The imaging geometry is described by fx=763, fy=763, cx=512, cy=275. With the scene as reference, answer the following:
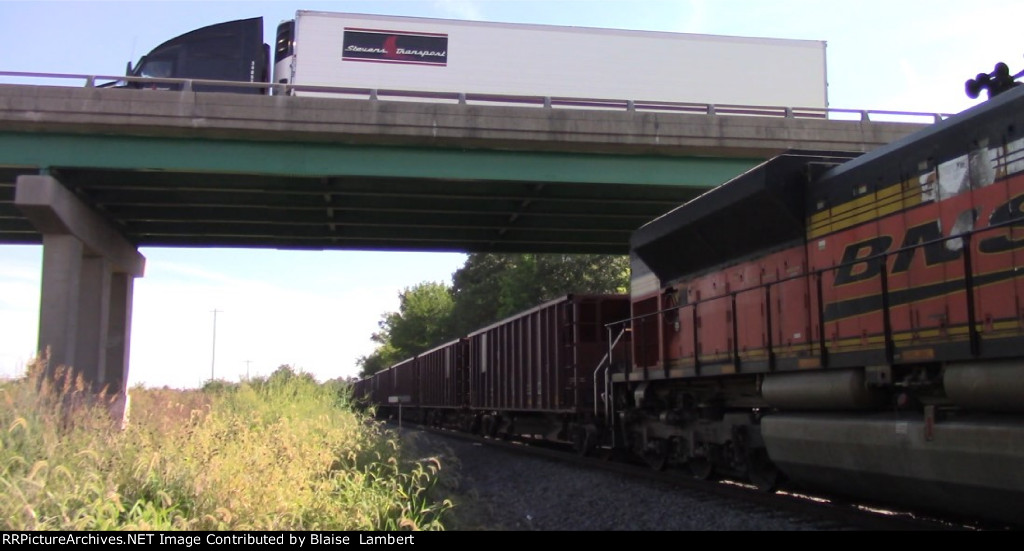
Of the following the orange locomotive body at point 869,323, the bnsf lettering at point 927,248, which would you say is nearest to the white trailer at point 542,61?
the orange locomotive body at point 869,323

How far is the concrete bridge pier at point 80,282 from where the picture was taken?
17.7 meters

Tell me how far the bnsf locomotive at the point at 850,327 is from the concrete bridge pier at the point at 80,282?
1222cm

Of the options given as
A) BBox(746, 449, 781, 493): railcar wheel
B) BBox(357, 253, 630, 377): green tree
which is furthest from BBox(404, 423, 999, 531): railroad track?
BBox(357, 253, 630, 377): green tree

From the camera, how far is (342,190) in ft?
64.0

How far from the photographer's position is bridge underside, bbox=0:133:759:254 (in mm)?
17531

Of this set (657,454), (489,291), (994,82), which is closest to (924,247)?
(994,82)

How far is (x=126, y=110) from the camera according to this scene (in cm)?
1698

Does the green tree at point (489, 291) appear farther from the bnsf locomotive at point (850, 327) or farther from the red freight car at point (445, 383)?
the bnsf locomotive at point (850, 327)

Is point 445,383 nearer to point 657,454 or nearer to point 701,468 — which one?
point 657,454

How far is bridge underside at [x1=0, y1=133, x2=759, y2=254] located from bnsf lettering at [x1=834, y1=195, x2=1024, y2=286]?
10791 millimetres

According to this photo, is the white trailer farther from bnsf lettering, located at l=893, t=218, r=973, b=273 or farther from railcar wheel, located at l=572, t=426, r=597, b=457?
bnsf lettering, located at l=893, t=218, r=973, b=273

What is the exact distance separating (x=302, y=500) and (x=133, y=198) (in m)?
17.4

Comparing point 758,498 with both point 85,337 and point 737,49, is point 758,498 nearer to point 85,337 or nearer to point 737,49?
point 737,49
